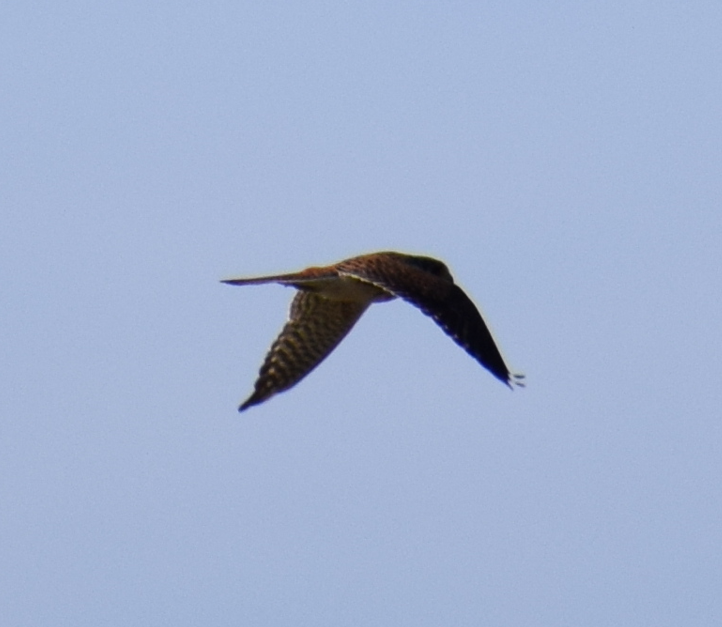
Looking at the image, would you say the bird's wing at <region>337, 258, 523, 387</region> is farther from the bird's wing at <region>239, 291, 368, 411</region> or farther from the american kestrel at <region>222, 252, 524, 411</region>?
the bird's wing at <region>239, 291, 368, 411</region>

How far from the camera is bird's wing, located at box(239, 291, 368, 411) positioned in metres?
22.8

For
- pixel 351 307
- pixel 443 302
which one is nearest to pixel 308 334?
pixel 351 307

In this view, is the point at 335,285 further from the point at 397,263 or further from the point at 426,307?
the point at 426,307

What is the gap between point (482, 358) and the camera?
19.9 meters

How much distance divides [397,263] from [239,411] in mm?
1931

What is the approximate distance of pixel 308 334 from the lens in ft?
76.0

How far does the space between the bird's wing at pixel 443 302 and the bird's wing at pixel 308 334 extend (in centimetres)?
119

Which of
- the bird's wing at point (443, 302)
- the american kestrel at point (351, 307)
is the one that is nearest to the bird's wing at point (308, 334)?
the american kestrel at point (351, 307)

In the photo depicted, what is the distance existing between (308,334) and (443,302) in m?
2.78

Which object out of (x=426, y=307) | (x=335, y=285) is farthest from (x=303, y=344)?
(x=426, y=307)

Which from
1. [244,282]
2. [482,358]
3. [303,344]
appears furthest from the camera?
[303,344]

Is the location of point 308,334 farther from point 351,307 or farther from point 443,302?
point 443,302

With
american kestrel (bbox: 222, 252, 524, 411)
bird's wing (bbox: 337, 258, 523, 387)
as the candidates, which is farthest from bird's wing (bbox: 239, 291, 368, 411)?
bird's wing (bbox: 337, 258, 523, 387)

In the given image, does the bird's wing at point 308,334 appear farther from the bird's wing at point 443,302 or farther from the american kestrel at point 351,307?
the bird's wing at point 443,302
